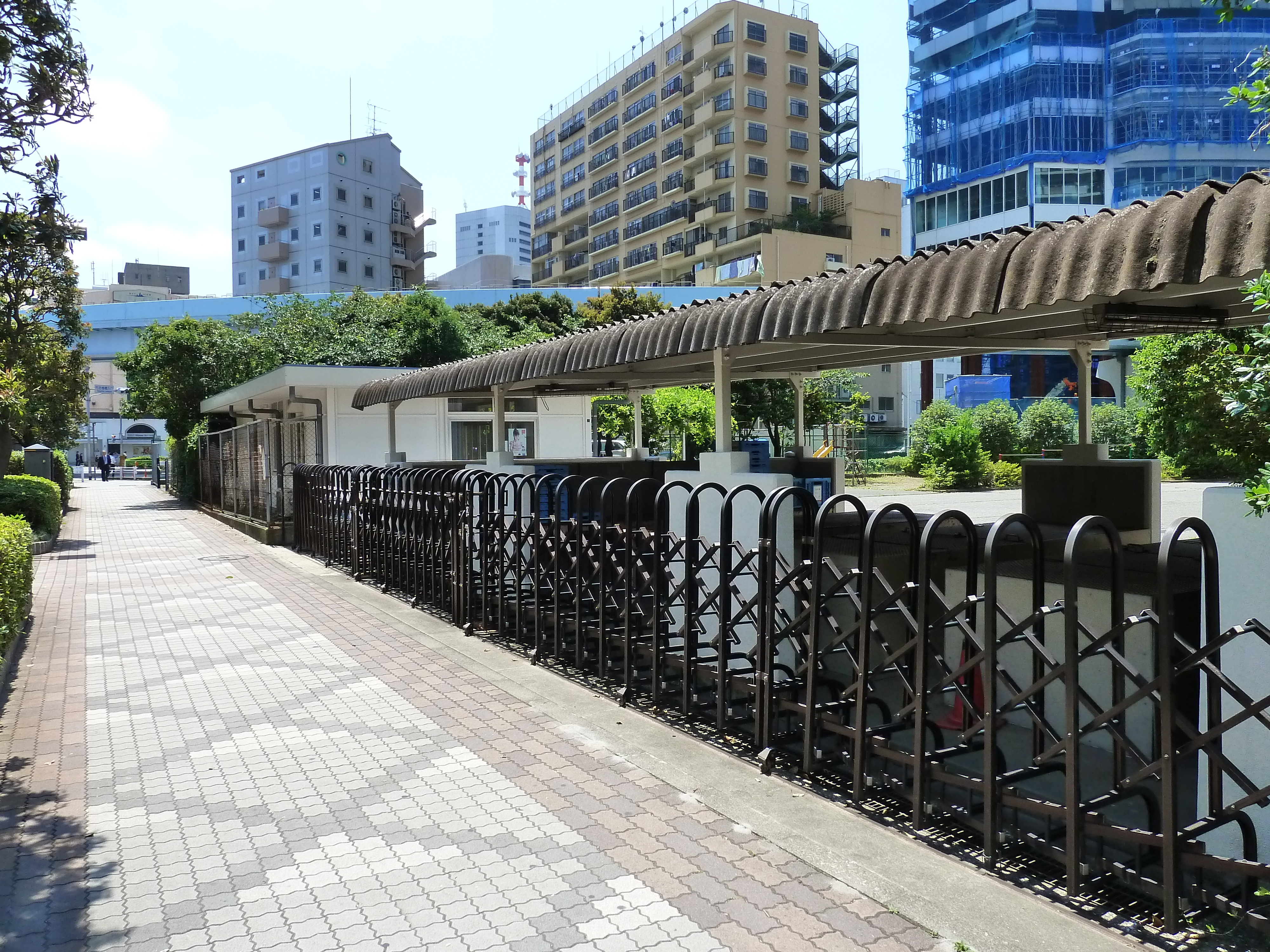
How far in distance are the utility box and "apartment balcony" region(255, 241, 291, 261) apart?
2022 inches

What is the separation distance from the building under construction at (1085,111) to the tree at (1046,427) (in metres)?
25.7

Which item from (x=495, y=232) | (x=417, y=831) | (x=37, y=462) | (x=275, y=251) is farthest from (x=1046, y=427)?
(x=495, y=232)

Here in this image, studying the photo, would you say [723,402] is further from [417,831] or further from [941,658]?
[417,831]

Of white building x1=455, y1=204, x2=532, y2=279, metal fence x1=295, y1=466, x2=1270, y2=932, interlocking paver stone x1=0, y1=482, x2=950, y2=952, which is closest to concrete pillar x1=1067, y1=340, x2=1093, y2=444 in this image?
metal fence x1=295, y1=466, x2=1270, y2=932

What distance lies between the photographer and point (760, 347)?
7.80 meters

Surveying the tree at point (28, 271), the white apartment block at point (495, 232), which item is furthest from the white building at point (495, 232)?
the tree at point (28, 271)

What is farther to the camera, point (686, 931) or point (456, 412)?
point (456, 412)

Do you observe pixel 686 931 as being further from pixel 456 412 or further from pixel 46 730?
pixel 456 412

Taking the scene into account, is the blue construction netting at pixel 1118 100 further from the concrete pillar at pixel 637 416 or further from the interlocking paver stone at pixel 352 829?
the interlocking paver stone at pixel 352 829

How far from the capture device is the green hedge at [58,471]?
74.8 ft

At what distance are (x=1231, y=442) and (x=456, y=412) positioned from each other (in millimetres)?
14074

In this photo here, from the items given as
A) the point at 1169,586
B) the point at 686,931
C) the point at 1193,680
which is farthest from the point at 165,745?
the point at 1193,680

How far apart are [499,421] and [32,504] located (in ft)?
32.4

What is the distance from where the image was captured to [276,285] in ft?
242
